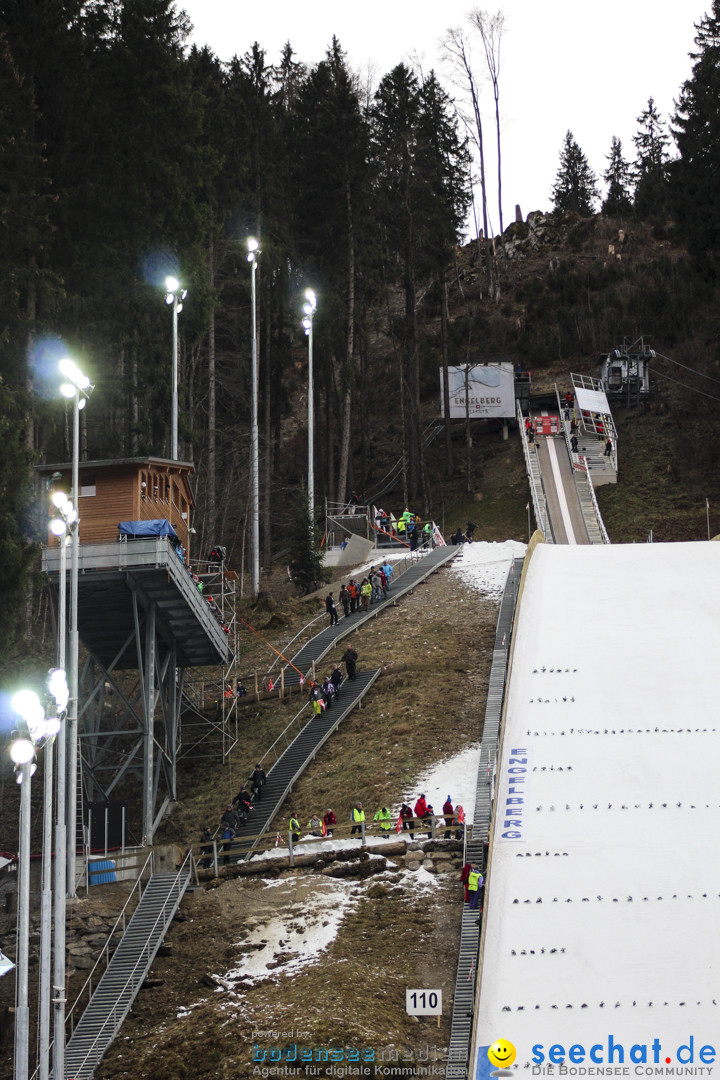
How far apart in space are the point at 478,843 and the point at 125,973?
21.9 ft

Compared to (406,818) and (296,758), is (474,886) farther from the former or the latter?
(296,758)

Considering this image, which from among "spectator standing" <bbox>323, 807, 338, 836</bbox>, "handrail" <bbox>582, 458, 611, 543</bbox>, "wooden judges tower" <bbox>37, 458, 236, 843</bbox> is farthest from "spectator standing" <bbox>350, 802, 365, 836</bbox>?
"handrail" <bbox>582, 458, 611, 543</bbox>

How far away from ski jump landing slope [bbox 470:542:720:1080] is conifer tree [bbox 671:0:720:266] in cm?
2709

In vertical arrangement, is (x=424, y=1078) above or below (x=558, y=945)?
below

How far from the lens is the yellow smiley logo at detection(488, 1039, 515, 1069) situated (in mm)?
16453

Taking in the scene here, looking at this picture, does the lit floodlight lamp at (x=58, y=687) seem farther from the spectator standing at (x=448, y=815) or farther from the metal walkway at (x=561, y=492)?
the metal walkway at (x=561, y=492)

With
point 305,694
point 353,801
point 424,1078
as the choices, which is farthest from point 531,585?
point 424,1078

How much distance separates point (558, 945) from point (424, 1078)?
2607 mm

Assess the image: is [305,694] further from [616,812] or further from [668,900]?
[668,900]

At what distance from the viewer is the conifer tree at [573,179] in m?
100

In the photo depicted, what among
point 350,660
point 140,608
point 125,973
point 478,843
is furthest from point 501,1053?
point 350,660

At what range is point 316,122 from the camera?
58156mm

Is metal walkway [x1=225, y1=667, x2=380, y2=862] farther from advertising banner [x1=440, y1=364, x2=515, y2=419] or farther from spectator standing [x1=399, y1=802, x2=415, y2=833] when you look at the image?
advertising banner [x1=440, y1=364, x2=515, y2=419]

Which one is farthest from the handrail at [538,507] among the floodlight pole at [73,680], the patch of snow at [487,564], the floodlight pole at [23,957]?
the floodlight pole at [23,957]
